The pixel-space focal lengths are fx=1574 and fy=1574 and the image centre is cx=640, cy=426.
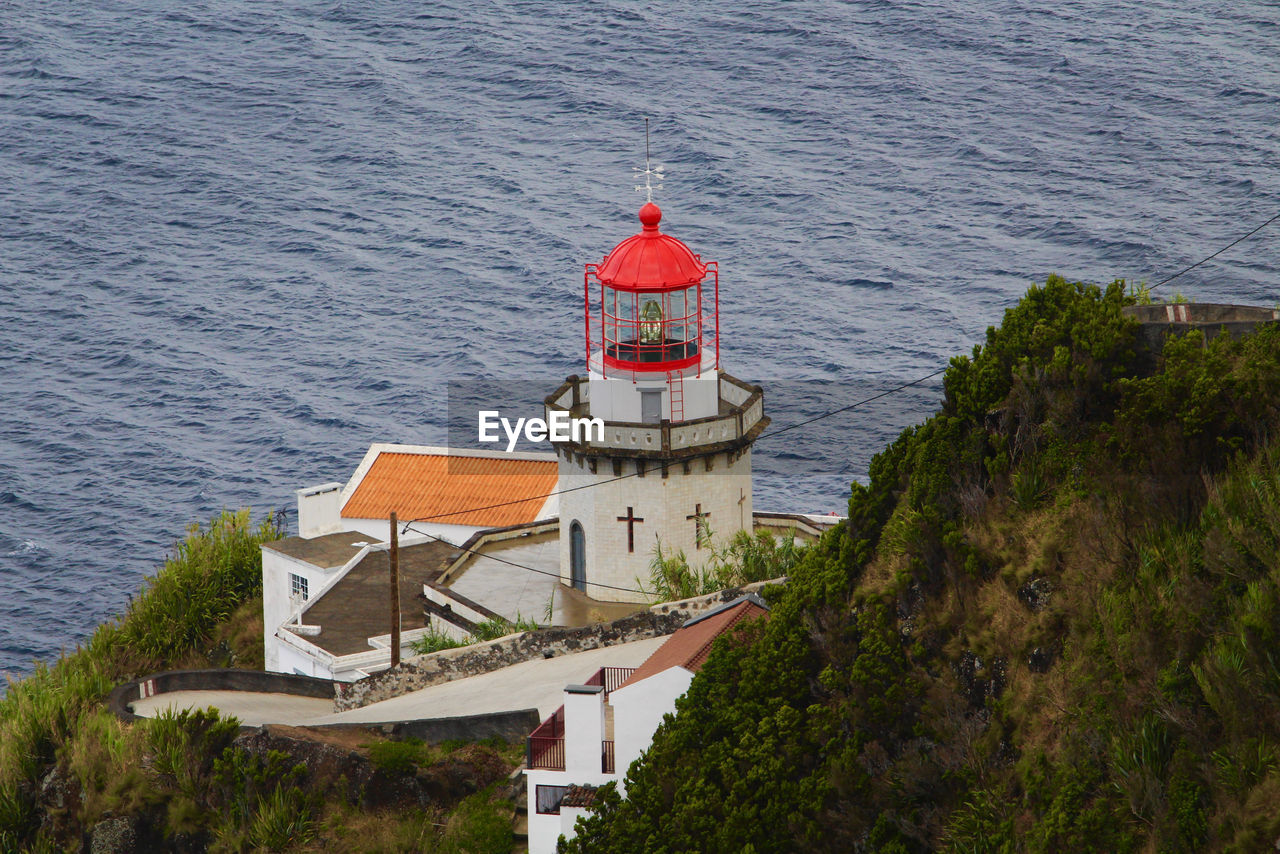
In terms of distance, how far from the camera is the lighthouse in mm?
39562

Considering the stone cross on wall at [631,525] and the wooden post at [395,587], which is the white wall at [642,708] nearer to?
the wooden post at [395,587]

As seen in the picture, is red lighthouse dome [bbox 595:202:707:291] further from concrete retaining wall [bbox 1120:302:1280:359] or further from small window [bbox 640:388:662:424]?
concrete retaining wall [bbox 1120:302:1280:359]

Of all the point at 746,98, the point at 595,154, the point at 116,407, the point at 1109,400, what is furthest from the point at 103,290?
the point at 1109,400

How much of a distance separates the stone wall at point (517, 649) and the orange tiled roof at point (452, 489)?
1092 cm

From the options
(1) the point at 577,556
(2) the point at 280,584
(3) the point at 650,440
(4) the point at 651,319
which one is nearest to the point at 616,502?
(3) the point at 650,440

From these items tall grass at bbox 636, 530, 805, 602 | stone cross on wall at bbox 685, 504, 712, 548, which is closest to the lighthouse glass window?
stone cross on wall at bbox 685, 504, 712, 548

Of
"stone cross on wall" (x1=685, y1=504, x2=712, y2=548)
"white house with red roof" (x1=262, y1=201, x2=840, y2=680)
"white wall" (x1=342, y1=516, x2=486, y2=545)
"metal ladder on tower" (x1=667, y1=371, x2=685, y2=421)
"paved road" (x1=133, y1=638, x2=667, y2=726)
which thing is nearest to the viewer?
"paved road" (x1=133, y1=638, x2=667, y2=726)

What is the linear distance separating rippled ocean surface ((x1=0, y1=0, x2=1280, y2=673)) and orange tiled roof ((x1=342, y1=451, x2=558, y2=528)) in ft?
55.0

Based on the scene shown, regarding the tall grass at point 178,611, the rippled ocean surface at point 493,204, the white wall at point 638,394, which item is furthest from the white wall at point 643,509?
the rippled ocean surface at point 493,204

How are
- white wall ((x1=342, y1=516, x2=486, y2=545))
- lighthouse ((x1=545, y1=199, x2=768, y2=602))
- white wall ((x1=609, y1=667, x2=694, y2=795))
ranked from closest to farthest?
white wall ((x1=609, y1=667, x2=694, y2=795))
lighthouse ((x1=545, y1=199, x2=768, y2=602))
white wall ((x1=342, y1=516, x2=486, y2=545))

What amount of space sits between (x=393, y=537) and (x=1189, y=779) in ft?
74.0

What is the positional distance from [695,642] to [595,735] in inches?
103

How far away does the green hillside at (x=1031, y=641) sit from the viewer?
69.7ft

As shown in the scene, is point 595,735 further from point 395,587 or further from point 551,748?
point 395,587
